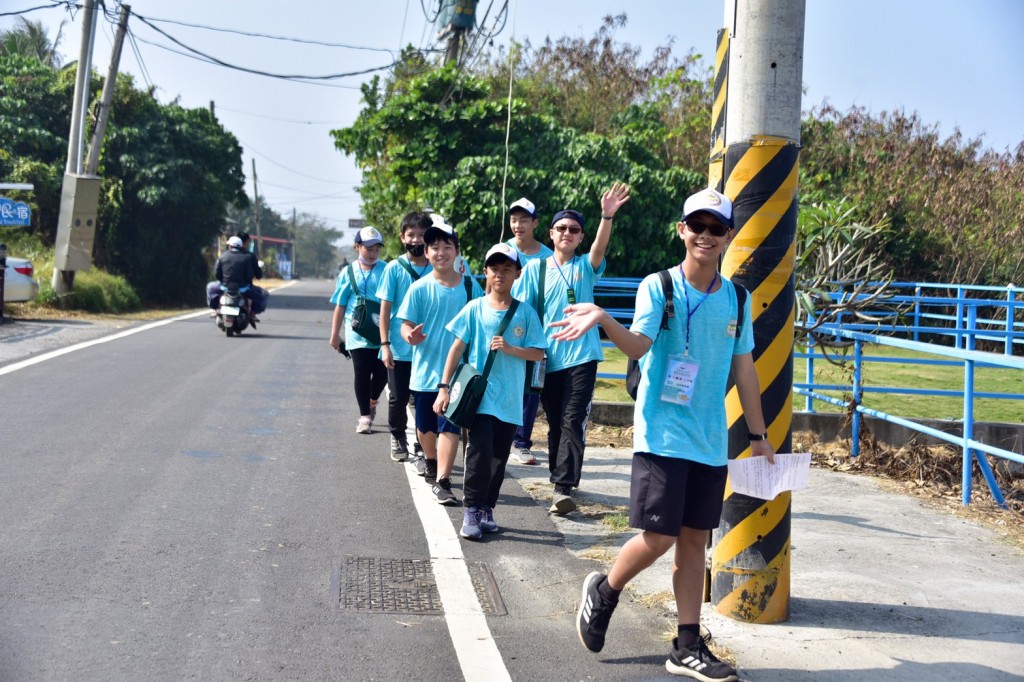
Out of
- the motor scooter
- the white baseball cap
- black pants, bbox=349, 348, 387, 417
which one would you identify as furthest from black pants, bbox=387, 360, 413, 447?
the motor scooter

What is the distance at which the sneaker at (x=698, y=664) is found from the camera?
170 inches

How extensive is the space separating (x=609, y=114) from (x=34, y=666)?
79.4 feet

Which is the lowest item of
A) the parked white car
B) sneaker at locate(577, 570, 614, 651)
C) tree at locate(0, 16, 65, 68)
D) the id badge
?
sneaker at locate(577, 570, 614, 651)

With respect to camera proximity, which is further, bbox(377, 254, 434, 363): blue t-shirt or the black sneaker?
bbox(377, 254, 434, 363): blue t-shirt

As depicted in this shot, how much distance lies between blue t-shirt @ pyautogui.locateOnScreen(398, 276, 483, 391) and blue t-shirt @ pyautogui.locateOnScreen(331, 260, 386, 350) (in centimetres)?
185

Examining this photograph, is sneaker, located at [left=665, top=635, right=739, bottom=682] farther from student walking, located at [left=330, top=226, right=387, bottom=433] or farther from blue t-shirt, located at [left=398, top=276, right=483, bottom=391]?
student walking, located at [left=330, top=226, right=387, bottom=433]

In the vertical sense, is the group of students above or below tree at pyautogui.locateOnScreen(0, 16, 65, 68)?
below

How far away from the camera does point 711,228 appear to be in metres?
4.52

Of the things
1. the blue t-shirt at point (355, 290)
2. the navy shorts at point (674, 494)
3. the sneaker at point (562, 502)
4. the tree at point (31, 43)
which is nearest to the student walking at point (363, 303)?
the blue t-shirt at point (355, 290)

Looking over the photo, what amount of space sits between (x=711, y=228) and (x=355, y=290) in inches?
206

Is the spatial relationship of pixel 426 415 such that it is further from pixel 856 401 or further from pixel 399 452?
pixel 856 401

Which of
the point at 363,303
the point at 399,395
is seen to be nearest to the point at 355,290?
the point at 363,303

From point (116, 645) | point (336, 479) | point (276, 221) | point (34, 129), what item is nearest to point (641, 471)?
point (116, 645)

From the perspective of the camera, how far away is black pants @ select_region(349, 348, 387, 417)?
9.25 metres
